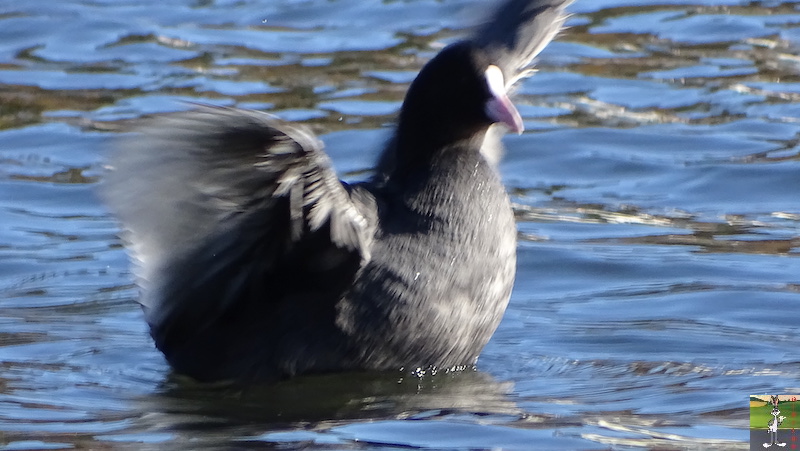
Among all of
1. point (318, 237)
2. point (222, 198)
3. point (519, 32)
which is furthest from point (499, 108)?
point (222, 198)

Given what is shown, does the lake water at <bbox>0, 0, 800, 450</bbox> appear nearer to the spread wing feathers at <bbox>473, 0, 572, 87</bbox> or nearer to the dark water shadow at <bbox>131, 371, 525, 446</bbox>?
the dark water shadow at <bbox>131, 371, 525, 446</bbox>

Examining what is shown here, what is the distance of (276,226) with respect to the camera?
14.9 feet

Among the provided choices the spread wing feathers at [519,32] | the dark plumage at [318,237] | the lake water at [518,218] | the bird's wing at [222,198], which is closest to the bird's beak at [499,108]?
the dark plumage at [318,237]

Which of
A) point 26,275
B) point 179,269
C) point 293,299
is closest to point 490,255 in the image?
point 293,299

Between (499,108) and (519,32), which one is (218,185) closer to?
(499,108)

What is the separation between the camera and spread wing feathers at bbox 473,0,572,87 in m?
5.36

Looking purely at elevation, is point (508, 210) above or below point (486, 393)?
above

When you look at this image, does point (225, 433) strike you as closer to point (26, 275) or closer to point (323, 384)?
point (323, 384)

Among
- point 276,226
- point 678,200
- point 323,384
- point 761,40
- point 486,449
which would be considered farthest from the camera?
point 761,40

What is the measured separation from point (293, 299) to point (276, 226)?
0.33 m

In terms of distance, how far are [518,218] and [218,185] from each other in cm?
289

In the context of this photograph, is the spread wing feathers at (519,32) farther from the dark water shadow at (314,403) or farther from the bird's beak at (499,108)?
the dark water shadow at (314,403)

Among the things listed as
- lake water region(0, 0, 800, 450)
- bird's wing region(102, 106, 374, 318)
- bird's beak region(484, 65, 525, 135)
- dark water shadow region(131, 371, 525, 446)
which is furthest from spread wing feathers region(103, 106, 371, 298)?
bird's beak region(484, 65, 525, 135)

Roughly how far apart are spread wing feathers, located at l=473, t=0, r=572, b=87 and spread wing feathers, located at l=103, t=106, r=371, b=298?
1037 mm
